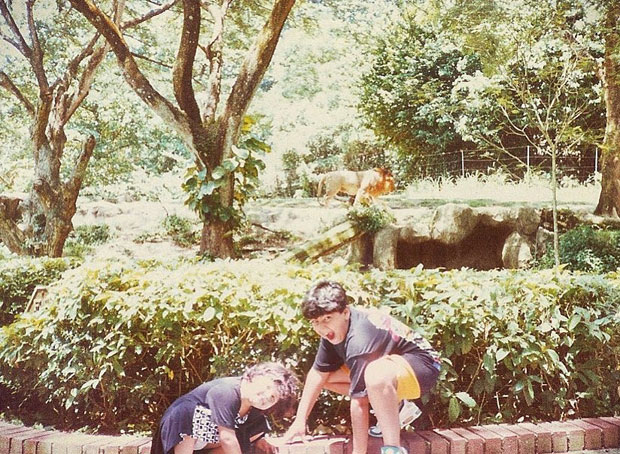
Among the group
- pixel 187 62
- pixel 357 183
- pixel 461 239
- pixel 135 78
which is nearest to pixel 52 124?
pixel 135 78

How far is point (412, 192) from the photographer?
386 centimetres

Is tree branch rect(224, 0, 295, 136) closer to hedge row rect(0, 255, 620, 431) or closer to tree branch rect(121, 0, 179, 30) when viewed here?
tree branch rect(121, 0, 179, 30)

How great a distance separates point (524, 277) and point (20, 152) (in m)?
3.15

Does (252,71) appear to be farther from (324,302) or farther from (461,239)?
(324,302)

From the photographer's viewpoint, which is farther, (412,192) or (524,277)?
(412,192)

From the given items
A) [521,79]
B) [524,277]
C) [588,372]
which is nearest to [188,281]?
[524,277]

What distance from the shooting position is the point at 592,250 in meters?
3.54

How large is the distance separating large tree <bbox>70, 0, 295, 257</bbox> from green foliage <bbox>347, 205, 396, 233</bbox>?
0.82m

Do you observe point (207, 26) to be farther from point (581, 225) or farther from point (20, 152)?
point (581, 225)

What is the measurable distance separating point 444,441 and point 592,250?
219 centimetres

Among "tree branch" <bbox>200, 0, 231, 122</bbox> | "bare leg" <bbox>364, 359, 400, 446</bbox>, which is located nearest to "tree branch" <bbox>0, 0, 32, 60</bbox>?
"tree branch" <bbox>200, 0, 231, 122</bbox>

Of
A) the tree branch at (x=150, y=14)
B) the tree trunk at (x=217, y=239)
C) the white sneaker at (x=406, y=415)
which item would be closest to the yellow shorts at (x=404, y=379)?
the white sneaker at (x=406, y=415)

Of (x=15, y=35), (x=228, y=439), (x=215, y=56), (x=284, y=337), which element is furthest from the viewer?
(x=215, y=56)

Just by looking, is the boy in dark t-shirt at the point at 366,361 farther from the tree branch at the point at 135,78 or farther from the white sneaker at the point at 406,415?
the tree branch at the point at 135,78
